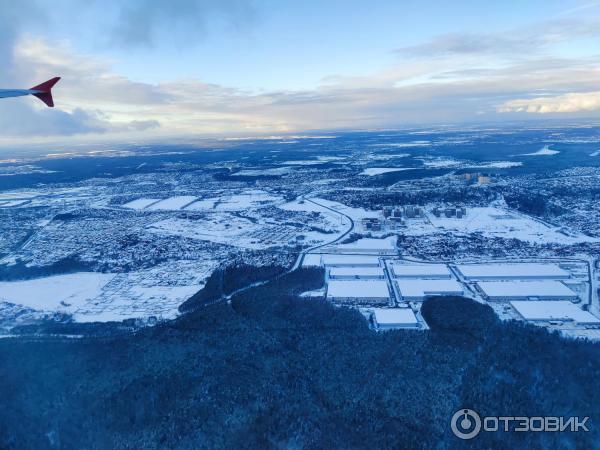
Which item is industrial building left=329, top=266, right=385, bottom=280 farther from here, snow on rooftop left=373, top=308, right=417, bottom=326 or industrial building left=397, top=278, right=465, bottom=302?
snow on rooftop left=373, top=308, right=417, bottom=326

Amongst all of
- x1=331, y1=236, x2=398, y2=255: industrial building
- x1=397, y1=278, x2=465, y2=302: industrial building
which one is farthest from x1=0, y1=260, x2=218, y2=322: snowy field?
x1=397, y1=278, x2=465, y2=302: industrial building

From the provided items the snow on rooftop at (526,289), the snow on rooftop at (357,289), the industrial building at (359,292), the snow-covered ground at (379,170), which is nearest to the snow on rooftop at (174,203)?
the snow-covered ground at (379,170)

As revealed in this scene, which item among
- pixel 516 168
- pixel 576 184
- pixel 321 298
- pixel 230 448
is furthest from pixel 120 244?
pixel 516 168

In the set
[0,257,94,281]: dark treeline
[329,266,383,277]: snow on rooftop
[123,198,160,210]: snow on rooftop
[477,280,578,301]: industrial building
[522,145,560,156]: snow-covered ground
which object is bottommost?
[477,280,578,301]: industrial building

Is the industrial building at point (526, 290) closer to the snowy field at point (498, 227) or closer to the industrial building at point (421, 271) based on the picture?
the industrial building at point (421, 271)

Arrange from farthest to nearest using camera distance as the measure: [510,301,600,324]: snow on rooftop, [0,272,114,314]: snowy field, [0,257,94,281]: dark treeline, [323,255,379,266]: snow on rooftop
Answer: [0,257,94,281]: dark treeline, [323,255,379,266]: snow on rooftop, [0,272,114,314]: snowy field, [510,301,600,324]: snow on rooftop

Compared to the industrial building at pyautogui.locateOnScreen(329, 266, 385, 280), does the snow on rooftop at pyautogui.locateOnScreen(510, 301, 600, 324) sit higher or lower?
lower
